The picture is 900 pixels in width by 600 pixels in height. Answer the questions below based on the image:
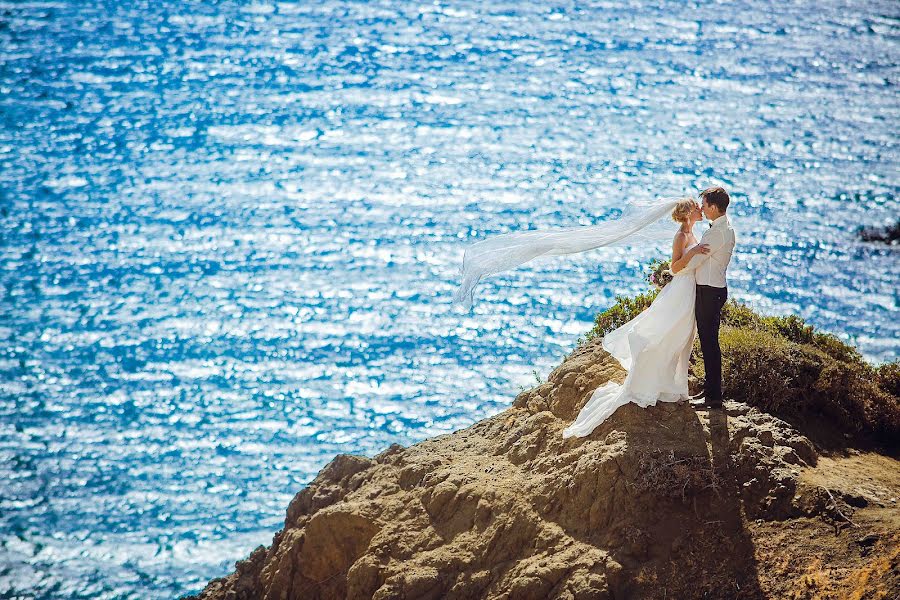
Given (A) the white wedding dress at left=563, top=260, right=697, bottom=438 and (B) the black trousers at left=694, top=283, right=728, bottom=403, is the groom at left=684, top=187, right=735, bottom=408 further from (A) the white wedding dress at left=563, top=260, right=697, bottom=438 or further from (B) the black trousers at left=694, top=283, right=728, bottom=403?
(A) the white wedding dress at left=563, top=260, right=697, bottom=438

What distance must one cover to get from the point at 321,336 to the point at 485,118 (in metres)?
15.4

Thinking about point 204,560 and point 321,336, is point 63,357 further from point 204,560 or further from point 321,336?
point 204,560

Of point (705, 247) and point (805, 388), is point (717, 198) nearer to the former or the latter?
point (705, 247)

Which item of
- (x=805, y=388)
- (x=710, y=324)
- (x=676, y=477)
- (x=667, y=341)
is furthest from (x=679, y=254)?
(x=805, y=388)

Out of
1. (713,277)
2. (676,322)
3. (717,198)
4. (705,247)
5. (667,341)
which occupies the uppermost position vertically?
(717,198)

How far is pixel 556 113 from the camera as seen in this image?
41906 millimetres

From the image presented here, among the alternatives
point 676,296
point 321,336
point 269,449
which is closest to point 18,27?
point 321,336

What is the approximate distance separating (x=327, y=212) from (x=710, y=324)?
2701 cm

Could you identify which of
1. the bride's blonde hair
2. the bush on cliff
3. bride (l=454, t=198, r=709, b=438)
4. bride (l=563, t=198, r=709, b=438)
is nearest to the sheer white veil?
bride (l=454, t=198, r=709, b=438)

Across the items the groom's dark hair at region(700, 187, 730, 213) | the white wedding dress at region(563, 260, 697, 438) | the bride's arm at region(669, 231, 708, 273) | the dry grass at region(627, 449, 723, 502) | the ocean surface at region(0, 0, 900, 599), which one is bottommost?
the ocean surface at region(0, 0, 900, 599)

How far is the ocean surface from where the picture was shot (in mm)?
26766

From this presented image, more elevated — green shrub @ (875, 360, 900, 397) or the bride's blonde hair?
the bride's blonde hair

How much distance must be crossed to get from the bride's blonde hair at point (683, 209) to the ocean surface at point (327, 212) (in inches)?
623

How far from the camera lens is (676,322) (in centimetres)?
1177
